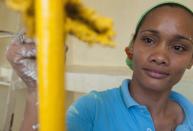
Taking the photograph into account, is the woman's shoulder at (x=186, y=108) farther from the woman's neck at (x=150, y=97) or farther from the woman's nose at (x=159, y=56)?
the woman's nose at (x=159, y=56)

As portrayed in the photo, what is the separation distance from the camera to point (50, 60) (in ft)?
0.94

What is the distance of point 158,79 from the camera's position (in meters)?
0.81

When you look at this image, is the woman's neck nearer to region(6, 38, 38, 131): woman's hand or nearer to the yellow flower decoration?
region(6, 38, 38, 131): woman's hand

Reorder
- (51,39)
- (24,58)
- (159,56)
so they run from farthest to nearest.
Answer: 1. (159,56)
2. (24,58)
3. (51,39)

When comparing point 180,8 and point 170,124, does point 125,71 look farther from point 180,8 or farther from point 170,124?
point 180,8

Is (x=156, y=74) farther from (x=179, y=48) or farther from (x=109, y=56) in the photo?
(x=109, y=56)

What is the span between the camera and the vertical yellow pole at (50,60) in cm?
28

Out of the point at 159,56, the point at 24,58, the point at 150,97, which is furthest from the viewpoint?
the point at 150,97

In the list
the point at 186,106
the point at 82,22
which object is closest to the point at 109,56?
the point at 186,106

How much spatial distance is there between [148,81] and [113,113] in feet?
0.45

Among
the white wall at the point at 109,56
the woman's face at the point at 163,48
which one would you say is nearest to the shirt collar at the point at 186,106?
the woman's face at the point at 163,48

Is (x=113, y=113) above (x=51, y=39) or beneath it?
beneath

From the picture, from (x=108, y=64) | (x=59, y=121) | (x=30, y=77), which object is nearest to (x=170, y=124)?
(x=30, y=77)

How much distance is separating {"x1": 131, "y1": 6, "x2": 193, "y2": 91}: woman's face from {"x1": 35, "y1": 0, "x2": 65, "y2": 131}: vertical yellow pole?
20.9 inches
